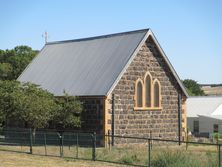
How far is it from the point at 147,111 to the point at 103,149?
31.5 ft

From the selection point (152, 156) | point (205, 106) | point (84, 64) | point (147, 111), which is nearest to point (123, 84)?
point (147, 111)

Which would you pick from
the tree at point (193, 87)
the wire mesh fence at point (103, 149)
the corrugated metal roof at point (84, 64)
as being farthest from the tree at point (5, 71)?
the tree at point (193, 87)

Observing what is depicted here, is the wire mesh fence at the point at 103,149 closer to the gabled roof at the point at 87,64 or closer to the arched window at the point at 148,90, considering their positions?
the arched window at the point at 148,90

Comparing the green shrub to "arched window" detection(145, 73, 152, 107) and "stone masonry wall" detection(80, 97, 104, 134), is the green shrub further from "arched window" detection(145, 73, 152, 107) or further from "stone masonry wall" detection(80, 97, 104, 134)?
"arched window" detection(145, 73, 152, 107)

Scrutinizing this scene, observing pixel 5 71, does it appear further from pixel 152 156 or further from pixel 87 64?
pixel 152 156

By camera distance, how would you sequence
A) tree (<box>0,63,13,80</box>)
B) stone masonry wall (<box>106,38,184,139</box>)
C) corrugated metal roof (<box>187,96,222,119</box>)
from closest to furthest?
stone masonry wall (<box>106,38,184,139</box>) → tree (<box>0,63,13,80</box>) → corrugated metal roof (<box>187,96,222,119</box>)

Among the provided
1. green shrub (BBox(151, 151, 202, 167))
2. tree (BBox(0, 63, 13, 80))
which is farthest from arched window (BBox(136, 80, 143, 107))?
tree (BBox(0, 63, 13, 80))

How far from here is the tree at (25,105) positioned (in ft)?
112

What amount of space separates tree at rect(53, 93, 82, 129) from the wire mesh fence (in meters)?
2.35

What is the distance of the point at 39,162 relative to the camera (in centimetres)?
2511

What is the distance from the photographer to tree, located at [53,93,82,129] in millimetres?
36969

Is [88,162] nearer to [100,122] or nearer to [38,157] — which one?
[38,157]

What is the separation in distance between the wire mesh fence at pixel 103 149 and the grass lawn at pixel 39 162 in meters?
0.97

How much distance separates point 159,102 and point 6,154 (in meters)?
14.9
